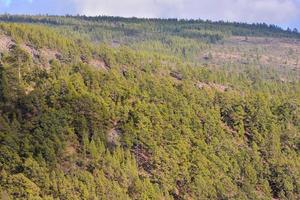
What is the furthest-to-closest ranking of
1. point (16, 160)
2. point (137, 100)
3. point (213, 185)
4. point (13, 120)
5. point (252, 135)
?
point (252, 135), point (137, 100), point (213, 185), point (13, 120), point (16, 160)

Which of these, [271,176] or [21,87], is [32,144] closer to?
[21,87]

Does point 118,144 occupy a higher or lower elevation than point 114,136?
lower

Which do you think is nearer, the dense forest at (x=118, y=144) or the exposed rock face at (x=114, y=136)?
the dense forest at (x=118, y=144)

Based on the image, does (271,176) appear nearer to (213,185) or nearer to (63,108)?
(213,185)

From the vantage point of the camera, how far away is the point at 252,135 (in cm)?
19838

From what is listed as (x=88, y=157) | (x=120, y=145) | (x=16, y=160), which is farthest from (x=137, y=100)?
(x=16, y=160)

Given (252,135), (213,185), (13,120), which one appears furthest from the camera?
(252,135)

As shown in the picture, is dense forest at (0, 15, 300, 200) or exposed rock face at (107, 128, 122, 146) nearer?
dense forest at (0, 15, 300, 200)

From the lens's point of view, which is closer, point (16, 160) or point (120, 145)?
point (16, 160)

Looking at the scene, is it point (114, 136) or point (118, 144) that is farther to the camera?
point (114, 136)

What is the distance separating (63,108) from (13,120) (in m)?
14.1

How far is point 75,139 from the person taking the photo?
14275cm

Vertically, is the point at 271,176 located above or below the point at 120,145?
below

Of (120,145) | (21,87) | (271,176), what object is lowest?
(271,176)
